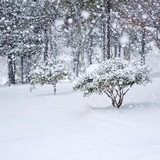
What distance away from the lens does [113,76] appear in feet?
29.5

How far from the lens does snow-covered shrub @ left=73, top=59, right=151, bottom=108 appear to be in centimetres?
901

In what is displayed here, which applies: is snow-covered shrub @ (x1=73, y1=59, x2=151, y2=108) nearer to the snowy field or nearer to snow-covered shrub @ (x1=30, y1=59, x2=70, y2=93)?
the snowy field

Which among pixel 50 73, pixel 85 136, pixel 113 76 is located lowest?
pixel 85 136

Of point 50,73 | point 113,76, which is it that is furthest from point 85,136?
point 50,73

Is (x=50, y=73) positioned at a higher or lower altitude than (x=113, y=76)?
higher

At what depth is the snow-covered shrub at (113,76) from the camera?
9008 millimetres

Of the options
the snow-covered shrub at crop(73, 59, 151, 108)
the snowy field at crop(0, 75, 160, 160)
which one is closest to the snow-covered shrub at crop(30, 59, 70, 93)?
the snow-covered shrub at crop(73, 59, 151, 108)

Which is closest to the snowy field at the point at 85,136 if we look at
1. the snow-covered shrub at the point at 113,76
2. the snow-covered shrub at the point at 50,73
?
the snow-covered shrub at the point at 113,76

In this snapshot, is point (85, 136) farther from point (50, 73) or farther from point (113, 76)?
point (50, 73)

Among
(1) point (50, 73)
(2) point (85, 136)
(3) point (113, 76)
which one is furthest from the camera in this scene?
(1) point (50, 73)

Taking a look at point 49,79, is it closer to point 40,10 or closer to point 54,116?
point 54,116

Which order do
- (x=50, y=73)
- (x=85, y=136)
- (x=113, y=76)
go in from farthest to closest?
1. (x=50, y=73)
2. (x=113, y=76)
3. (x=85, y=136)

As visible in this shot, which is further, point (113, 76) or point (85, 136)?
point (113, 76)

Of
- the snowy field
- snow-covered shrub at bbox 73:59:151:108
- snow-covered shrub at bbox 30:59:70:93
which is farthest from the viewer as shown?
snow-covered shrub at bbox 30:59:70:93
